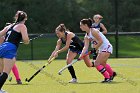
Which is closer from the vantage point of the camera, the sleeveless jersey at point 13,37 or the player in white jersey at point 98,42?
the sleeveless jersey at point 13,37

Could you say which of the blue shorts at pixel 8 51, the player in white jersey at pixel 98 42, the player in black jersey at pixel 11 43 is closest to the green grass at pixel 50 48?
the player in white jersey at pixel 98 42

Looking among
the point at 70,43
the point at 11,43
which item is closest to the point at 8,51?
the point at 11,43

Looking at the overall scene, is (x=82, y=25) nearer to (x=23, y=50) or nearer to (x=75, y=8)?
(x=23, y=50)

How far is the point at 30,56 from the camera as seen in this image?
28.8 m

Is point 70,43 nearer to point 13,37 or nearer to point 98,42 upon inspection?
point 98,42

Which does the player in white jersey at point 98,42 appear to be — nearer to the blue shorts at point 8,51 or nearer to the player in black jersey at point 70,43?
the player in black jersey at point 70,43

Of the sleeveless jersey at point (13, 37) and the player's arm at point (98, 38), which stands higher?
the sleeveless jersey at point (13, 37)

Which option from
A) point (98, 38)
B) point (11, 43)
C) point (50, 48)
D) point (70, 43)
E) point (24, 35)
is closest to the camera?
point (24, 35)

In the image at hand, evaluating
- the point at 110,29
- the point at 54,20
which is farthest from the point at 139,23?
the point at 54,20

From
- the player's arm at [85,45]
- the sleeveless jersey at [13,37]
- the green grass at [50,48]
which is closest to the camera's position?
the sleeveless jersey at [13,37]

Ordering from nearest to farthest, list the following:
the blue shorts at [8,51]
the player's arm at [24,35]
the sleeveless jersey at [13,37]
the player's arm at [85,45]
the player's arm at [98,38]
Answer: the player's arm at [24,35]
the blue shorts at [8,51]
the sleeveless jersey at [13,37]
the player's arm at [98,38]
the player's arm at [85,45]

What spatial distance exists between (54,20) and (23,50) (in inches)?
258

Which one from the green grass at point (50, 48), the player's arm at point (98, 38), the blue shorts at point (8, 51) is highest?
the blue shorts at point (8, 51)

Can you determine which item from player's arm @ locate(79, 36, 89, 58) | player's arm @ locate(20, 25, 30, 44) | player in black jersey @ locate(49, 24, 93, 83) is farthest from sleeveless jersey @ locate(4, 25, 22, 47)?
player in black jersey @ locate(49, 24, 93, 83)
